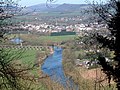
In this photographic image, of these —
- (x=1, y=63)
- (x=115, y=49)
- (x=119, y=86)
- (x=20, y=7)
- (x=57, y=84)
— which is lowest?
(x=57, y=84)

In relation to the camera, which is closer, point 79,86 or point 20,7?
point 20,7

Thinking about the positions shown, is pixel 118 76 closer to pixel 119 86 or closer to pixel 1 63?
pixel 119 86

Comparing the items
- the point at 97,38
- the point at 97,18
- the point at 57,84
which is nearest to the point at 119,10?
the point at 97,38

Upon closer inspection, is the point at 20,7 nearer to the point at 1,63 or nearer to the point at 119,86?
the point at 1,63

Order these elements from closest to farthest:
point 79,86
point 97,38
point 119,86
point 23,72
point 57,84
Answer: point 23,72 → point 119,86 → point 97,38 → point 79,86 → point 57,84

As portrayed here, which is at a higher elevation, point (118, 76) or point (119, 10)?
point (119, 10)

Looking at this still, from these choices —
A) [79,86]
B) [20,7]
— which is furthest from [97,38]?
[79,86]

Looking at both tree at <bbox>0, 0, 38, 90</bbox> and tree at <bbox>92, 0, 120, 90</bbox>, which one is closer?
tree at <bbox>0, 0, 38, 90</bbox>

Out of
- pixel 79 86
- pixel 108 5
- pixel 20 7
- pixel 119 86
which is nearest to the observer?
pixel 20 7

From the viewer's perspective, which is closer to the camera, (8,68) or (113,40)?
(8,68)

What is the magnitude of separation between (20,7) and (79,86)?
11.9m

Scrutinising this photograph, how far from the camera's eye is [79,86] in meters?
15.8

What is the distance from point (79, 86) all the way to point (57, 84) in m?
2.11

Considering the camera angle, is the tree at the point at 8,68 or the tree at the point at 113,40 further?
the tree at the point at 113,40
